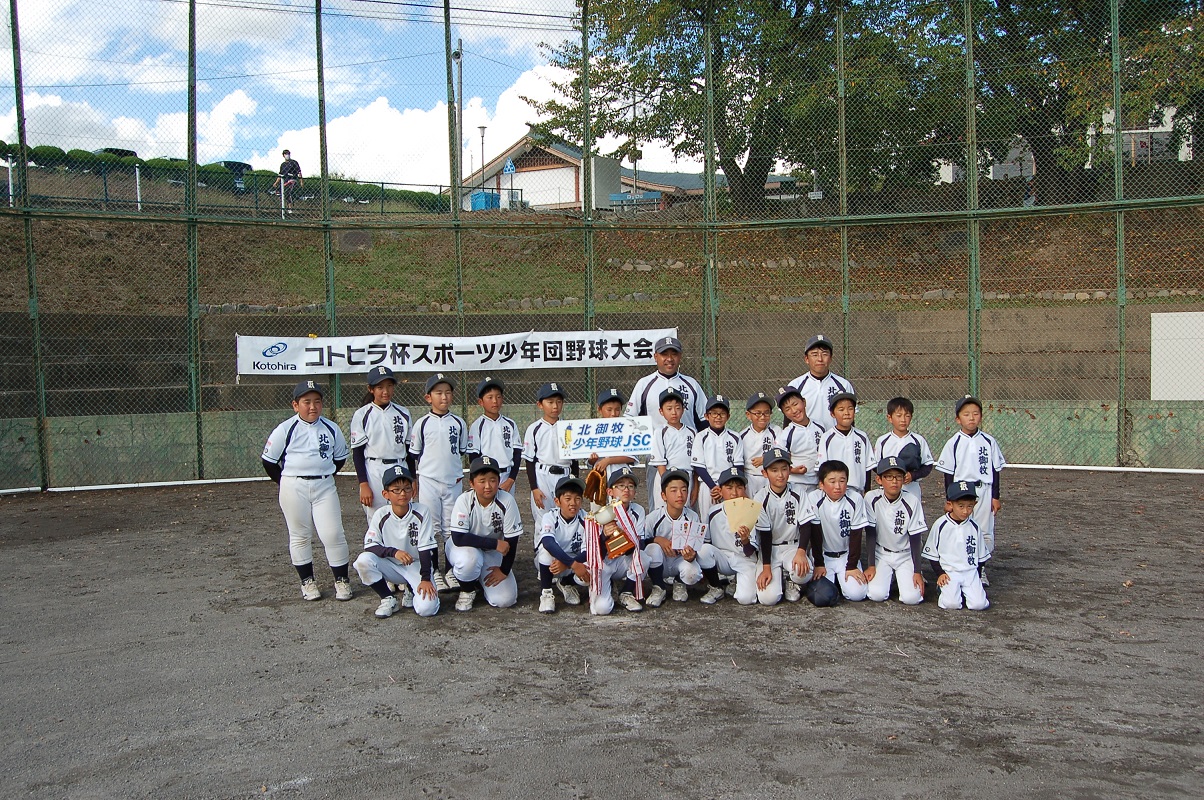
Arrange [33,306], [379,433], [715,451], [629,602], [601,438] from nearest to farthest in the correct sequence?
[629,602]
[601,438]
[715,451]
[379,433]
[33,306]

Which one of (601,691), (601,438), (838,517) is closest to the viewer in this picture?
(601,691)

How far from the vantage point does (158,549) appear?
29.5 feet

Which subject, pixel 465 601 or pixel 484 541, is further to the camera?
pixel 484 541

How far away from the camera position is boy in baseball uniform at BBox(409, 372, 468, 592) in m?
8.08

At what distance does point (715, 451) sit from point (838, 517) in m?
1.22

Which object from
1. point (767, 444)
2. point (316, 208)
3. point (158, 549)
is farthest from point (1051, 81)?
point (158, 549)

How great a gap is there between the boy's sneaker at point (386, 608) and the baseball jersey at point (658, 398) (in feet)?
9.64

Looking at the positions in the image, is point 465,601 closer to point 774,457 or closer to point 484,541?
point 484,541

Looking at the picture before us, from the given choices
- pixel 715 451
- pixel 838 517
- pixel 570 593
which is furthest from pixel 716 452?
pixel 570 593

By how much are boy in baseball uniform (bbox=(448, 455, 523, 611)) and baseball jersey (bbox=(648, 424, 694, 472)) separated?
153 centimetres

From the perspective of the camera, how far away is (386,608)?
6.77 m

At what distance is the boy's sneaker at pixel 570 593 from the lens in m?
7.09

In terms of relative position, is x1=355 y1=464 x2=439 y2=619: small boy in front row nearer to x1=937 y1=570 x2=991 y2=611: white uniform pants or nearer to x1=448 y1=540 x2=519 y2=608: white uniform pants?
x1=448 y1=540 x2=519 y2=608: white uniform pants

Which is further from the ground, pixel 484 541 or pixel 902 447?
pixel 902 447
